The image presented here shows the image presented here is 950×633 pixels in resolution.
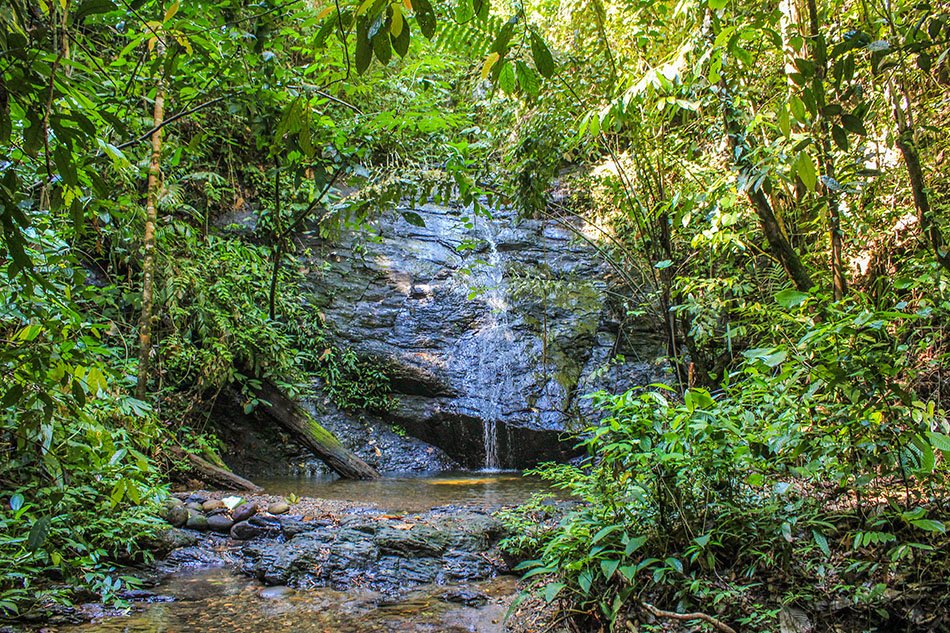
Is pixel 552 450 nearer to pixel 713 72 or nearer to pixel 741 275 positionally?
pixel 741 275

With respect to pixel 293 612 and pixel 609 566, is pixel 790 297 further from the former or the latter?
pixel 293 612

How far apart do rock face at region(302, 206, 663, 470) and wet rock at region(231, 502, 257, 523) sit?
3.80 m

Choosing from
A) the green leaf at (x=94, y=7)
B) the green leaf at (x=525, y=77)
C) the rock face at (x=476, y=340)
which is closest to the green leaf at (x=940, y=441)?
the green leaf at (x=525, y=77)

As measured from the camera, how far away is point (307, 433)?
24.5 ft

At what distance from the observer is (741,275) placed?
5574 mm

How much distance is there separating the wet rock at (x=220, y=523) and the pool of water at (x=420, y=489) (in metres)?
1.46

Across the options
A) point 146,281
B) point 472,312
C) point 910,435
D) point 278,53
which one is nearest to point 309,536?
point 146,281

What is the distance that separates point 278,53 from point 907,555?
447cm

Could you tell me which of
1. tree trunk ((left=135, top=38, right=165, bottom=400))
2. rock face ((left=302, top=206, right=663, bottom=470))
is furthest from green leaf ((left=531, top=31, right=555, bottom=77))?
rock face ((left=302, top=206, right=663, bottom=470))

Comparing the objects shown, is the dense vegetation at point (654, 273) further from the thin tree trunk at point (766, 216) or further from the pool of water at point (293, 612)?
the pool of water at point (293, 612)

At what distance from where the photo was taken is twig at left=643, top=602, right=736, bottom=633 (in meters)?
2.21

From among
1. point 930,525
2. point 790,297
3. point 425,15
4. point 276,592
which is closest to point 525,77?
point 425,15

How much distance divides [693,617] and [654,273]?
3366 millimetres

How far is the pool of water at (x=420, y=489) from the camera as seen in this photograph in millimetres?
6051
